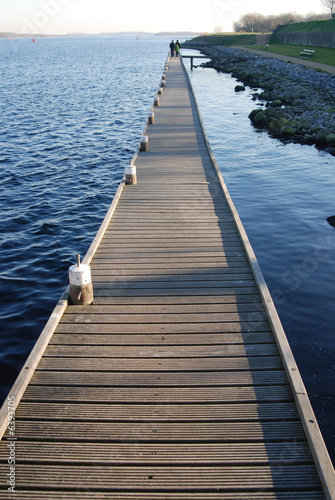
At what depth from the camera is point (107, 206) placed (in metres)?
13.6

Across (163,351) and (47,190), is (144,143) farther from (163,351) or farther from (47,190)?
(163,351)

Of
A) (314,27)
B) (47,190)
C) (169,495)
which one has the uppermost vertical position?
(314,27)

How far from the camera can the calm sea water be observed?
25.3ft

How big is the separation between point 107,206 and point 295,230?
18.0 ft

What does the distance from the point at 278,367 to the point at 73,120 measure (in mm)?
23943

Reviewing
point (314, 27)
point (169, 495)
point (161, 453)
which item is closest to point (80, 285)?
point (161, 453)

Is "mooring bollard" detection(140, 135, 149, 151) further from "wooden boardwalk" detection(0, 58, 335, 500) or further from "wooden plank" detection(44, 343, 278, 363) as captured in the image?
"wooden plank" detection(44, 343, 278, 363)

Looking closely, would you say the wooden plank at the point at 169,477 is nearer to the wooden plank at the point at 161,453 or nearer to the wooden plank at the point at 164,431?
the wooden plank at the point at 161,453

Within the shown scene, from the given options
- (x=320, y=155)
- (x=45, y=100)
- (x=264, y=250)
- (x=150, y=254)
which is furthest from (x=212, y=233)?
(x=45, y=100)

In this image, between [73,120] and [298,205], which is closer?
[298,205]

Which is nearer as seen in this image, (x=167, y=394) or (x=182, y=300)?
(x=167, y=394)

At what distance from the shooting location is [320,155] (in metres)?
18.8

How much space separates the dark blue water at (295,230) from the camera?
7086mm

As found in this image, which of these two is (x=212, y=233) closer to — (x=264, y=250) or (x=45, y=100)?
(x=264, y=250)
